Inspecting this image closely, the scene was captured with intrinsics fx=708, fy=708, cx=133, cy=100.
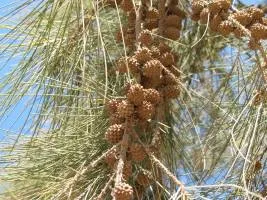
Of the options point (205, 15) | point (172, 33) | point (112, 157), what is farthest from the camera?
point (172, 33)

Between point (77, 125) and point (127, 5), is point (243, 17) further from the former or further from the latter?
point (77, 125)

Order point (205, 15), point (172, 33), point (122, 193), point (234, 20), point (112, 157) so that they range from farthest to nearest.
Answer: point (172, 33), point (205, 15), point (234, 20), point (112, 157), point (122, 193)

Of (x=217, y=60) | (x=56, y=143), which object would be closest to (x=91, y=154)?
(x=56, y=143)

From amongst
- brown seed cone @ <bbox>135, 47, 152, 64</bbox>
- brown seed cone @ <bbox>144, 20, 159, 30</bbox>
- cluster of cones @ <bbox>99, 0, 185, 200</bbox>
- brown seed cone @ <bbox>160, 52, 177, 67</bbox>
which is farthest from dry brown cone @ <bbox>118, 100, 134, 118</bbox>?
brown seed cone @ <bbox>144, 20, 159, 30</bbox>

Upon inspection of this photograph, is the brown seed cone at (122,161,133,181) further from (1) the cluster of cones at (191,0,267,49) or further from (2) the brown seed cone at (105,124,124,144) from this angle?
(1) the cluster of cones at (191,0,267,49)

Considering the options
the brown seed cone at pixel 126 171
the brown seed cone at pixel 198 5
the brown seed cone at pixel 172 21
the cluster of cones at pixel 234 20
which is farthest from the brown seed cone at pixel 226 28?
the brown seed cone at pixel 126 171

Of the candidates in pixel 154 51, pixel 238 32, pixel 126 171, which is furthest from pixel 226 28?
pixel 126 171
